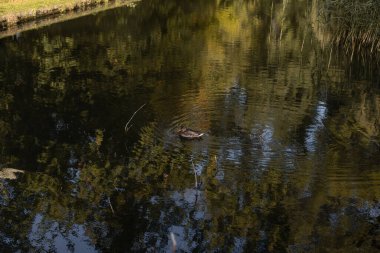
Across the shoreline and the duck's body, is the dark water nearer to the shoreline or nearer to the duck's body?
the duck's body

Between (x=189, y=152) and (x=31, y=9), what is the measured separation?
23.8 metres

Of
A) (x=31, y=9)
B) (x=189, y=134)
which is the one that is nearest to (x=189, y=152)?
(x=189, y=134)

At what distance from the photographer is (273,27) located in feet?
109

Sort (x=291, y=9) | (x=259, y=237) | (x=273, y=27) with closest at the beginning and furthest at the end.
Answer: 1. (x=259, y=237)
2. (x=273, y=27)
3. (x=291, y=9)

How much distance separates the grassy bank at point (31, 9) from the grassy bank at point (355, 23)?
17.6 metres

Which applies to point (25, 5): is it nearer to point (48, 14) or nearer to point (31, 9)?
point (31, 9)

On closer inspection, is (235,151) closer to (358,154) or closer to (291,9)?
(358,154)

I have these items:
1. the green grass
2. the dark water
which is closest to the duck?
the dark water

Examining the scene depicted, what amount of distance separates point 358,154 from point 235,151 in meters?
3.11

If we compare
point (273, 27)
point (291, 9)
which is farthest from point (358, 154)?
point (291, 9)

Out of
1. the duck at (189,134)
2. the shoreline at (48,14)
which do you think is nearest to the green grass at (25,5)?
the shoreline at (48,14)

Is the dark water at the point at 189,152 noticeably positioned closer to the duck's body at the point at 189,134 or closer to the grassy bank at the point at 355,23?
the duck's body at the point at 189,134

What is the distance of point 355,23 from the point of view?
25.3m

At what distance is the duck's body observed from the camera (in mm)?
13367
